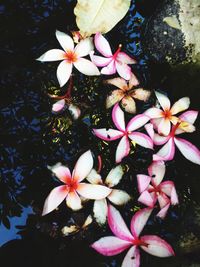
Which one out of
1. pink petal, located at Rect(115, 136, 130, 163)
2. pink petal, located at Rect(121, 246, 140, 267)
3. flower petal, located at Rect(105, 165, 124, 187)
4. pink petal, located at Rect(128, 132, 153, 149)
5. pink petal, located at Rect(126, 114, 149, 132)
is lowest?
pink petal, located at Rect(121, 246, 140, 267)

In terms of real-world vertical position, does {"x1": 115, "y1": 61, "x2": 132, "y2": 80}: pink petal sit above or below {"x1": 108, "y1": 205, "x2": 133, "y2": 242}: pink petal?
above

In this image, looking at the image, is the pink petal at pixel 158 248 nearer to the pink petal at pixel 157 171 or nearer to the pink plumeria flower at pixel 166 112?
the pink petal at pixel 157 171

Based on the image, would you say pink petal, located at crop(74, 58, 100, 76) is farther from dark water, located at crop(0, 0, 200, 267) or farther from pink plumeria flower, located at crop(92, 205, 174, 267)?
pink plumeria flower, located at crop(92, 205, 174, 267)

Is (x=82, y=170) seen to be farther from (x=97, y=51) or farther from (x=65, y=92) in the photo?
(x=97, y=51)

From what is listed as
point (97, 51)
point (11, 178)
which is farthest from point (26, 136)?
point (97, 51)

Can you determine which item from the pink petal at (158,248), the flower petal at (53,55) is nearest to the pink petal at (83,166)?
the pink petal at (158,248)

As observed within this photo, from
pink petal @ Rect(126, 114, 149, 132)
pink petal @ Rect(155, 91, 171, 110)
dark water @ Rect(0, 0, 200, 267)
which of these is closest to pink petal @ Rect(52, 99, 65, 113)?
dark water @ Rect(0, 0, 200, 267)
